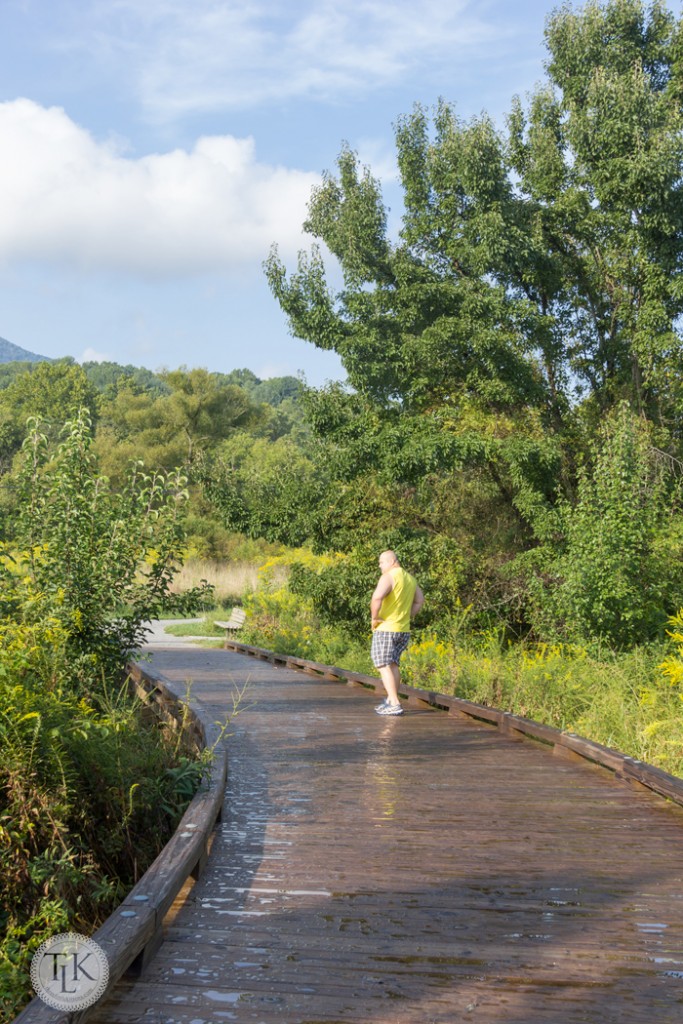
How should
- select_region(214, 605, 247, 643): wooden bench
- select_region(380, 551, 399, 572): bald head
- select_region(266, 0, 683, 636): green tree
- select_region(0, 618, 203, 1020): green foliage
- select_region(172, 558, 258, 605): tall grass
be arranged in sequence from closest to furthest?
1. select_region(0, 618, 203, 1020): green foliage
2. select_region(380, 551, 399, 572): bald head
3. select_region(266, 0, 683, 636): green tree
4. select_region(214, 605, 247, 643): wooden bench
5. select_region(172, 558, 258, 605): tall grass

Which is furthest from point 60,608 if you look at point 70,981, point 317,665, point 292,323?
point 292,323

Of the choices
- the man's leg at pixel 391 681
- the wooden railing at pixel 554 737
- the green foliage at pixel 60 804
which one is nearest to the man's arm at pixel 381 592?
the man's leg at pixel 391 681

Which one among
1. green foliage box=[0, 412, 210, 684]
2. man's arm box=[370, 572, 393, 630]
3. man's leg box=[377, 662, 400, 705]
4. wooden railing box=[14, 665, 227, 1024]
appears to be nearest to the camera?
wooden railing box=[14, 665, 227, 1024]

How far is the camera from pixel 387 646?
35.6 feet

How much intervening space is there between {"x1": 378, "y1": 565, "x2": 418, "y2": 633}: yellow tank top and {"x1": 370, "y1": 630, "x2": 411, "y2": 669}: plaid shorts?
0.05m

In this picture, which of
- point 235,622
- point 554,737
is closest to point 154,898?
point 554,737

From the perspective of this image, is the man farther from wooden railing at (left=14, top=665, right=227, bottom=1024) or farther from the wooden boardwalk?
wooden railing at (left=14, top=665, right=227, bottom=1024)

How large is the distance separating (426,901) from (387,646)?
5.81m

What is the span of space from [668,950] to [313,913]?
1.60m

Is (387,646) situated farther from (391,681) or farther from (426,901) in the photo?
(426,901)

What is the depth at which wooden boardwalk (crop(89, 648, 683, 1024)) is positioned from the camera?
394 cm

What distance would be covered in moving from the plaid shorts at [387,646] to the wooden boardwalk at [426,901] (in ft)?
6.70

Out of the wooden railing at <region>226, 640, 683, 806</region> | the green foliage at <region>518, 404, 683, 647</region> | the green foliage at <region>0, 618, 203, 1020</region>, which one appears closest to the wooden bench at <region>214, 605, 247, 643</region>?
the wooden railing at <region>226, 640, 683, 806</region>

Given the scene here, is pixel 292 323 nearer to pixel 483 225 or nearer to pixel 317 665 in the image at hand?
pixel 483 225
